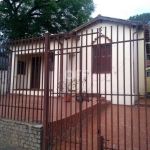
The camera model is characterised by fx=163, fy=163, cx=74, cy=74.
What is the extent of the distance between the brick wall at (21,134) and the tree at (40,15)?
11.2 metres

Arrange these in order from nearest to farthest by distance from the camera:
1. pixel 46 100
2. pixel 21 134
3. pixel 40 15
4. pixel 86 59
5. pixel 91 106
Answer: pixel 86 59, pixel 46 100, pixel 21 134, pixel 91 106, pixel 40 15

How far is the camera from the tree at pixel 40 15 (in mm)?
14203

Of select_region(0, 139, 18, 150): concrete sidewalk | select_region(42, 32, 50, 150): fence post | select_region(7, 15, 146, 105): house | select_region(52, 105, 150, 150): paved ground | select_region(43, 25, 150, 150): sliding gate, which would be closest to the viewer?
select_region(52, 105, 150, 150): paved ground

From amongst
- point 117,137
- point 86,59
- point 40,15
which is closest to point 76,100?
point 86,59

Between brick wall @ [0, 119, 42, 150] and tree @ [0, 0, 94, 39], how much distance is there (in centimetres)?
1124

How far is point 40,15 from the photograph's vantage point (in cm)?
1544

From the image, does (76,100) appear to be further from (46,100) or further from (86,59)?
(86,59)

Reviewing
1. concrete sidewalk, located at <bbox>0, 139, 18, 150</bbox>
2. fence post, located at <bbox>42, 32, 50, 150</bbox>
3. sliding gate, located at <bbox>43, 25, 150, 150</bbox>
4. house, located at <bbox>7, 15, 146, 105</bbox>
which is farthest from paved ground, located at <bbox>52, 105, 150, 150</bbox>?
concrete sidewalk, located at <bbox>0, 139, 18, 150</bbox>

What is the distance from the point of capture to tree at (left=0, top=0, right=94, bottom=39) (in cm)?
1420

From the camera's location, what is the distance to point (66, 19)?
15602 mm

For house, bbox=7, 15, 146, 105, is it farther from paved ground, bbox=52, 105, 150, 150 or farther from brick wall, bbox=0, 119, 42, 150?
brick wall, bbox=0, 119, 42, 150

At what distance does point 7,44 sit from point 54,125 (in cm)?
282

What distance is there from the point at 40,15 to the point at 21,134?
13.5 metres

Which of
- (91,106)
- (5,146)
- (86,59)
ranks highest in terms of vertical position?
(86,59)
